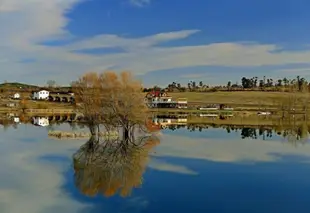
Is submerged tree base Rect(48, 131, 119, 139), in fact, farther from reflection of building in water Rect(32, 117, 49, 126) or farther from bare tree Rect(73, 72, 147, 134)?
reflection of building in water Rect(32, 117, 49, 126)

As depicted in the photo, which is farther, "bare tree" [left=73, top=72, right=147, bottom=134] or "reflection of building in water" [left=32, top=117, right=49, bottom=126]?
"reflection of building in water" [left=32, top=117, right=49, bottom=126]

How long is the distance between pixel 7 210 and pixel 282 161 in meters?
13.8

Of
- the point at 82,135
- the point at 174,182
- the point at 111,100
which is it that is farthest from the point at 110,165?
the point at 82,135

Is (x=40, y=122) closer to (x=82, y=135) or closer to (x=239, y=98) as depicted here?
(x=82, y=135)

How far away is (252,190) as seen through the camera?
15.2 m

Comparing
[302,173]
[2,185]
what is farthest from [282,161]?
[2,185]

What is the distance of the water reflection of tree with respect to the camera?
15578 millimetres

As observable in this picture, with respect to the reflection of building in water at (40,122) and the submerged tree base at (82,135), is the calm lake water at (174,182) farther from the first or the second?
the reflection of building in water at (40,122)

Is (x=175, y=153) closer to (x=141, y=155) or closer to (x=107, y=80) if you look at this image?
(x=141, y=155)

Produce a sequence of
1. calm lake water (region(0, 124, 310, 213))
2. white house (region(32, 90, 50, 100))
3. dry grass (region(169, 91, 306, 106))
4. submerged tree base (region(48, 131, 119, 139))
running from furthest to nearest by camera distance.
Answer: white house (region(32, 90, 50, 100))
dry grass (region(169, 91, 306, 106))
submerged tree base (region(48, 131, 119, 139))
calm lake water (region(0, 124, 310, 213))

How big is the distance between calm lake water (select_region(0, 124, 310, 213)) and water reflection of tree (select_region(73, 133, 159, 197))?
0.15 meters

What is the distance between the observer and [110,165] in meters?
19.5

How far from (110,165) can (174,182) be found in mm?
4159

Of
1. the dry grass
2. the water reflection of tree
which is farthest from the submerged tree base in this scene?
the dry grass
